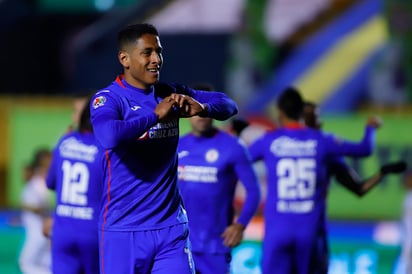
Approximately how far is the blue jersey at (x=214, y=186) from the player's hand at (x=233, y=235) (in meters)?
0.10

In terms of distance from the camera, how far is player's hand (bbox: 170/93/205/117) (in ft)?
20.0

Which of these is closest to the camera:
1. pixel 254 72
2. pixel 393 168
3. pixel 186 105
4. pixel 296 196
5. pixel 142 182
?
pixel 186 105

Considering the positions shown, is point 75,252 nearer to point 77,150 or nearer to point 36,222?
point 77,150

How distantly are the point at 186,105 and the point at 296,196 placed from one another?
3341mm

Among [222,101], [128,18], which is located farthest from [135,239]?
[128,18]

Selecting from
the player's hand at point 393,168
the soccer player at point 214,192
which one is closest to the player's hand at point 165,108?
the soccer player at point 214,192

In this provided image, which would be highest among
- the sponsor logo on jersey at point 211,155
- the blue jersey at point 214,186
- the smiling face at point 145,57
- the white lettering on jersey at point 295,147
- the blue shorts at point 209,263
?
the smiling face at point 145,57

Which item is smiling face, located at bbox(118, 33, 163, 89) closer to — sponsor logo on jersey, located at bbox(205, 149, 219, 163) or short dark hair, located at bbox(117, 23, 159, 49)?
short dark hair, located at bbox(117, 23, 159, 49)

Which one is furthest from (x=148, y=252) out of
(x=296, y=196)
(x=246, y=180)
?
(x=296, y=196)

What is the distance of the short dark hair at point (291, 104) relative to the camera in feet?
30.8

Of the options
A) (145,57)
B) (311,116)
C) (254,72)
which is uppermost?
(254,72)

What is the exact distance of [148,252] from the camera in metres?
6.46

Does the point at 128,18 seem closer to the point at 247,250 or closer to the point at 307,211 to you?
the point at 247,250

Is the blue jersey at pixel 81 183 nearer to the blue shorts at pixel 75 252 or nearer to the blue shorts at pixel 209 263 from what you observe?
the blue shorts at pixel 75 252
